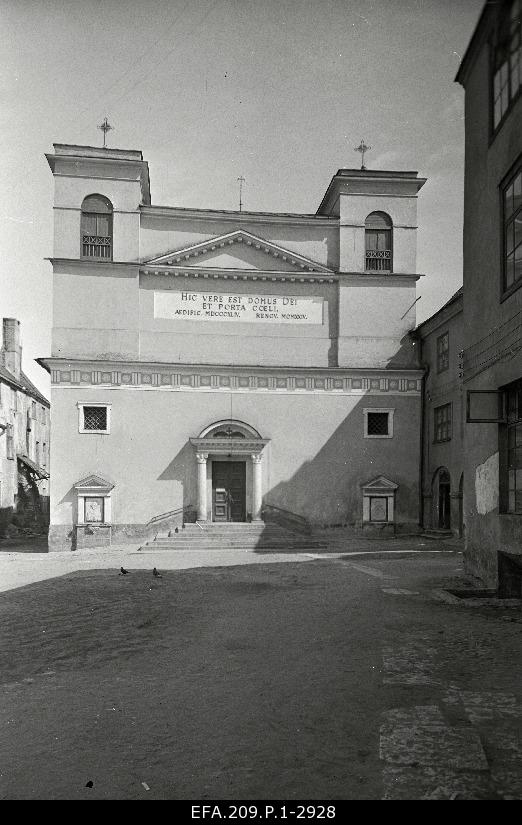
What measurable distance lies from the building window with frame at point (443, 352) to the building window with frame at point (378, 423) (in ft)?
8.71

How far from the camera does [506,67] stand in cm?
990

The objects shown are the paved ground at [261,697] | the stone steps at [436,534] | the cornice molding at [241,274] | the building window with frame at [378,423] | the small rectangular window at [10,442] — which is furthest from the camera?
the small rectangular window at [10,442]

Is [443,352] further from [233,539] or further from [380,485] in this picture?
[233,539]

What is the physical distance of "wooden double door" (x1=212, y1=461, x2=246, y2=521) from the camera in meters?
24.9

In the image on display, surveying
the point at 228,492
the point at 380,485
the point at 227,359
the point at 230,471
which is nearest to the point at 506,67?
the point at 227,359

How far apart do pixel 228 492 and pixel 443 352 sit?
31.6ft

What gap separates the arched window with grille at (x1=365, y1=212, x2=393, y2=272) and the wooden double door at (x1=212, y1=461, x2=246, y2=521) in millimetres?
9774

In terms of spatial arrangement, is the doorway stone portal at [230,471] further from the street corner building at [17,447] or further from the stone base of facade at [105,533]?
the street corner building at [17,447]

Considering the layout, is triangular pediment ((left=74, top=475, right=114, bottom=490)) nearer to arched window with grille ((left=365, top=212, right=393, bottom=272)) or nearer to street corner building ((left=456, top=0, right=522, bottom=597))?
arched window with grille ((left=365, top=212, right=393, bottom=272))

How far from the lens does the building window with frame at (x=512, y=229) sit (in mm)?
10125

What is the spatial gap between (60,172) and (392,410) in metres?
15.7

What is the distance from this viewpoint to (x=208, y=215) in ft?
84.4

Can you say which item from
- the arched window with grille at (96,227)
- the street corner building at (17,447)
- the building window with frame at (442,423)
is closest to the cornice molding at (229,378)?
the building window with frame at (442,423)

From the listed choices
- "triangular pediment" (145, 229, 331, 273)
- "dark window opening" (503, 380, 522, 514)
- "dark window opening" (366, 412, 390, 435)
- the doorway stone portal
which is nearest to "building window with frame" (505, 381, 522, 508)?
"dark window opening" (503, 380, 522, 514)
